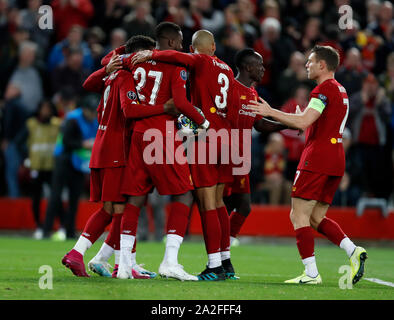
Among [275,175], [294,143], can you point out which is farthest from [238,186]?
[275,175]

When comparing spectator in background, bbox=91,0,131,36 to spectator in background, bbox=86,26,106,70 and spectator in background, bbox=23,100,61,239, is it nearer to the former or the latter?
spectator in background, bbox=86,26,106,70

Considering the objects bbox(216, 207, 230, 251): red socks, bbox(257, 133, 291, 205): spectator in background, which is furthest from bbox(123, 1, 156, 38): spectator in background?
bbox(216, 207, 230, 251): red socks

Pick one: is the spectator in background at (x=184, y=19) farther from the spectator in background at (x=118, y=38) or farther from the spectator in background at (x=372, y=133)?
the spectator in background at (x=372, y=133)

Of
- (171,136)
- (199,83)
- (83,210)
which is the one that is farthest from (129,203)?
(83,210)

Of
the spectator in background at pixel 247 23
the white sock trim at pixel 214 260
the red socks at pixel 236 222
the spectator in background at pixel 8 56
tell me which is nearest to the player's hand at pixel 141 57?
the white sock trim at pixel 214 260

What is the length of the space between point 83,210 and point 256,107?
8.66 meters

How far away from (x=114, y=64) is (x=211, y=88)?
96cm

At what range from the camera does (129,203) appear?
736cm

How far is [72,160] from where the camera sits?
1408 cm

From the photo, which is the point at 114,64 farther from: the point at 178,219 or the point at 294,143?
the point at 294,143

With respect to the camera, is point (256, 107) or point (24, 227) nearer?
point (256, 107)

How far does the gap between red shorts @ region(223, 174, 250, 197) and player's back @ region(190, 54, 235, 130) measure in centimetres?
90

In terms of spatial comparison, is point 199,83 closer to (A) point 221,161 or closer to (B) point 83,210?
(A) point 221,161
